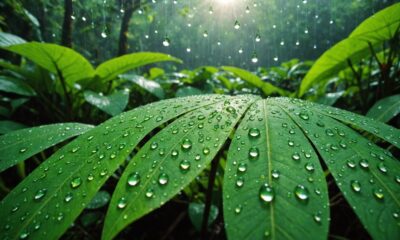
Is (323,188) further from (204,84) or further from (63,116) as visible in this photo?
(204,84)

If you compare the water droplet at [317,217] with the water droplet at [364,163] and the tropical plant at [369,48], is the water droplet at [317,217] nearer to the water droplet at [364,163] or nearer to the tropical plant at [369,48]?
the water droplet at [364,163]

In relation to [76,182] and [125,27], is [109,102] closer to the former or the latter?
[76,182]

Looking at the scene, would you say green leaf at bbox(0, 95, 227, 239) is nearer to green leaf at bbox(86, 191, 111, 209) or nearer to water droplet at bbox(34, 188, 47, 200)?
water droplet at bbox(34, 188, 47, 200)

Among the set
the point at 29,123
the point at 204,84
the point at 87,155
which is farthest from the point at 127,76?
the point at 87,155

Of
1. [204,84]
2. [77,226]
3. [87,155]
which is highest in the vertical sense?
[87,155]

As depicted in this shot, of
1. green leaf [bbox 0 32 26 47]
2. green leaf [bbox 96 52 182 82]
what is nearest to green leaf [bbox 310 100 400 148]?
green leaf [bbox 96 52 182 82]

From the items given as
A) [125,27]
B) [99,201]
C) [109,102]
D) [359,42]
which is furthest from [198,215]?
[125,27]
